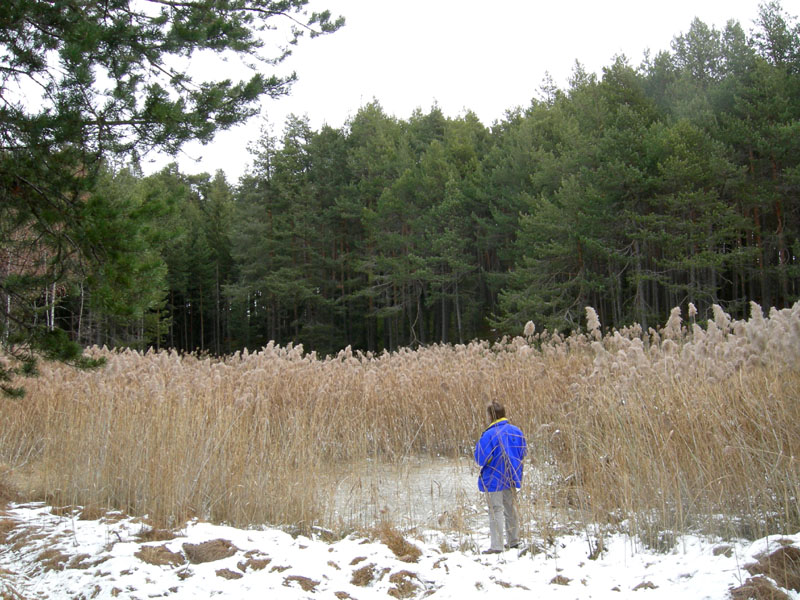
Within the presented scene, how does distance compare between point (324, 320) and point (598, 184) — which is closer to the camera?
point (598, 184)

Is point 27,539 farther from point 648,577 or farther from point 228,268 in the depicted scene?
point 228,268

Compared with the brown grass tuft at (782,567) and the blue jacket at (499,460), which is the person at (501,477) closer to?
the blue jacket at (499,460)

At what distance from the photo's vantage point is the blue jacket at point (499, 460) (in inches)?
159

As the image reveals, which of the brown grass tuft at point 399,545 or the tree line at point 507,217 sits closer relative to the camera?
the brown grass tuft at point 399,545

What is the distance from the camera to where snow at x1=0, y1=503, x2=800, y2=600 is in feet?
10.5

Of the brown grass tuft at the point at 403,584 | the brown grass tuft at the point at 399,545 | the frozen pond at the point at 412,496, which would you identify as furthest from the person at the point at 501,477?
the brown grass tuft at the point at 403,584

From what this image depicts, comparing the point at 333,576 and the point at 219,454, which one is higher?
the point at 219,454

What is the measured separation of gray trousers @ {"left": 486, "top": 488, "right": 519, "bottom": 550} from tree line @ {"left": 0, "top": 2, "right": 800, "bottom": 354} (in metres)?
2.69

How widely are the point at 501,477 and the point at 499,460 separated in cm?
11

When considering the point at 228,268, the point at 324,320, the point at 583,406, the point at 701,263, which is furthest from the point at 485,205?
the point at 583,406

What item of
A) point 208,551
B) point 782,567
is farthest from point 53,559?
point 782,567

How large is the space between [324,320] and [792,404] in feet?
113

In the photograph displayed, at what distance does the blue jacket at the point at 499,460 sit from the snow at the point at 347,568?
403 millimetres

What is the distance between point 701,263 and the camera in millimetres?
18859
